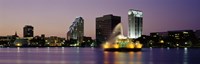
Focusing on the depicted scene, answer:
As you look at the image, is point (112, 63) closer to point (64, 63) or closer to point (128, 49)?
point (64, 63)

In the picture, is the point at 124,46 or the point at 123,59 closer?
the point at 123,59

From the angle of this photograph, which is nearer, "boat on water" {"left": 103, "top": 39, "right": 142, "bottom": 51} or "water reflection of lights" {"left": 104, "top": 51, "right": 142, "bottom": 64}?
"water reflection of lights" {"left": 104, "top": 51, "right": 142, "bottom": 64}

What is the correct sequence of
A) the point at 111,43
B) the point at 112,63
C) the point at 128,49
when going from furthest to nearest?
the point at 111,43 < the point at 128,49 < the point at 112,63

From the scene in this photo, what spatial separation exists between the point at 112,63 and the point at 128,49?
7605 cm

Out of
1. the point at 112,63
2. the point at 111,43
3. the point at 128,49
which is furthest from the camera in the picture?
the point at 111,43

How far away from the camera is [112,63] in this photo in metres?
75.7

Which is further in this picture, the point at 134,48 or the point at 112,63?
the point at 134,48

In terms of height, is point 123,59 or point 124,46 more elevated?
point 124,46

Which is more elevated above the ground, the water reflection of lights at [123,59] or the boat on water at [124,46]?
the boat on water at [124,46]

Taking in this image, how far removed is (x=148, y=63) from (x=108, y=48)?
80432mm

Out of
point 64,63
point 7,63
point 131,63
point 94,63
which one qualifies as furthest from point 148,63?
point 7,63

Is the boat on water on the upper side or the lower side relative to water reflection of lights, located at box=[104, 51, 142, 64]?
upper

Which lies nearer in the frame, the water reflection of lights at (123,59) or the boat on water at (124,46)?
the water reflection of lights at (123,59)

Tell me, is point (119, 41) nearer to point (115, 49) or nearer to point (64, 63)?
point (115, 49)
